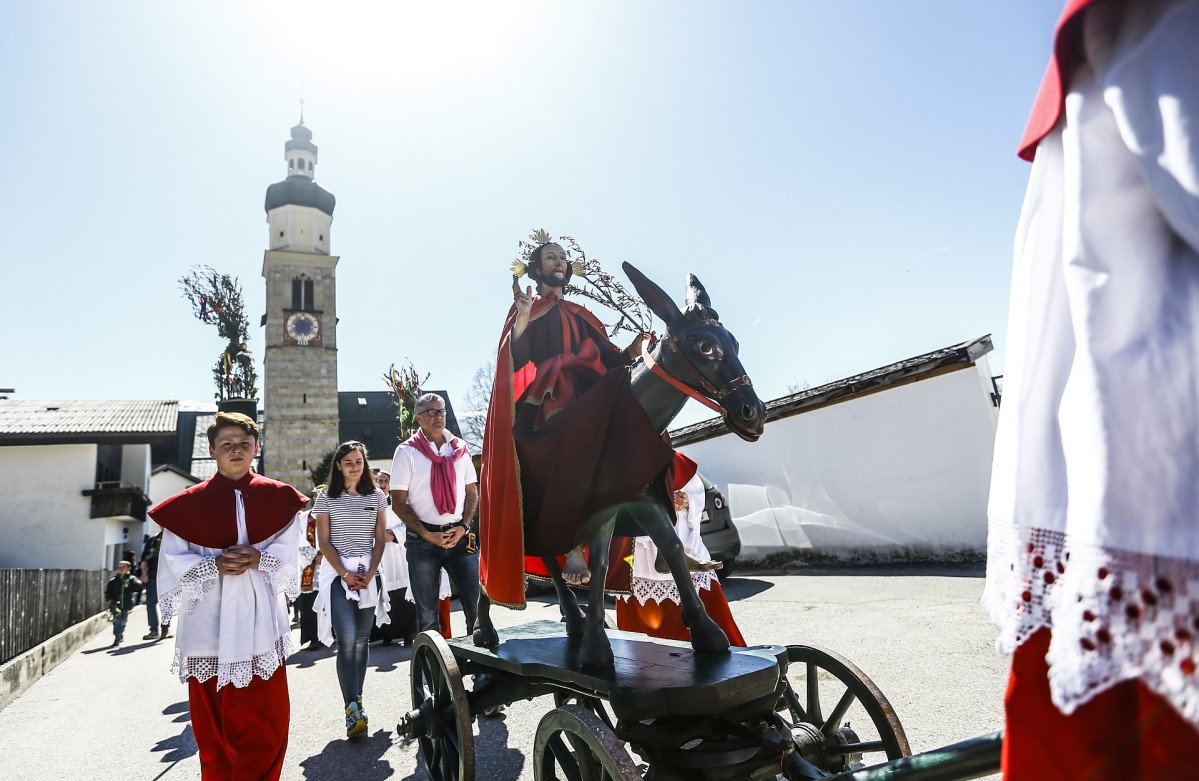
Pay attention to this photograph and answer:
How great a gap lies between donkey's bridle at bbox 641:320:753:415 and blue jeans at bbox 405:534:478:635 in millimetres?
2796

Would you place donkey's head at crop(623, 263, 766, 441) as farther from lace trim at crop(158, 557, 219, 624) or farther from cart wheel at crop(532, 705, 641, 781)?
lace trim at crop(158, 557, 219, 624)

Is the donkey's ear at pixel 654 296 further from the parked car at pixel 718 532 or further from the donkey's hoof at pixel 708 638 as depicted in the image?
the parked car at pixel 718 532

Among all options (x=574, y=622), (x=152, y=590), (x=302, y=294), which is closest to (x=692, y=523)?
(x=574, y=622)

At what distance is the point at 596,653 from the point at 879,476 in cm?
951

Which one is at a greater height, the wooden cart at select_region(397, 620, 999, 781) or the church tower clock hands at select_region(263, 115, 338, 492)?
the church tower clock hands at select_region(263, 115, 338, 492)

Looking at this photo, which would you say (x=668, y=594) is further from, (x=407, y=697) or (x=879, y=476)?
(x=879, y=476)

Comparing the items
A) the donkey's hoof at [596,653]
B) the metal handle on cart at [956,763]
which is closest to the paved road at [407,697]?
the donkey's hoof at [596,653]

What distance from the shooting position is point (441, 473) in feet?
17.1

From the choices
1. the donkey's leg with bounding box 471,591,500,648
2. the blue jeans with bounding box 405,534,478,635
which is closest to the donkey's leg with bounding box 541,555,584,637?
the donkey's leg with bounding box 471,591,500,648

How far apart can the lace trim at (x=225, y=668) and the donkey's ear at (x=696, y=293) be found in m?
2.75

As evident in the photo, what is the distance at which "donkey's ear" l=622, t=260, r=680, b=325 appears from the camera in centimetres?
288

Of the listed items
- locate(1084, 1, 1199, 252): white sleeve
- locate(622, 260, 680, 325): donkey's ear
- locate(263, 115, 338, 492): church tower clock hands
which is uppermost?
locate(263, 115, 338, 492): church tower clock hands

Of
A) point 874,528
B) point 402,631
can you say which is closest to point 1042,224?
point 402,631

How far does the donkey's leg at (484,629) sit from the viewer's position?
11.8 feet
